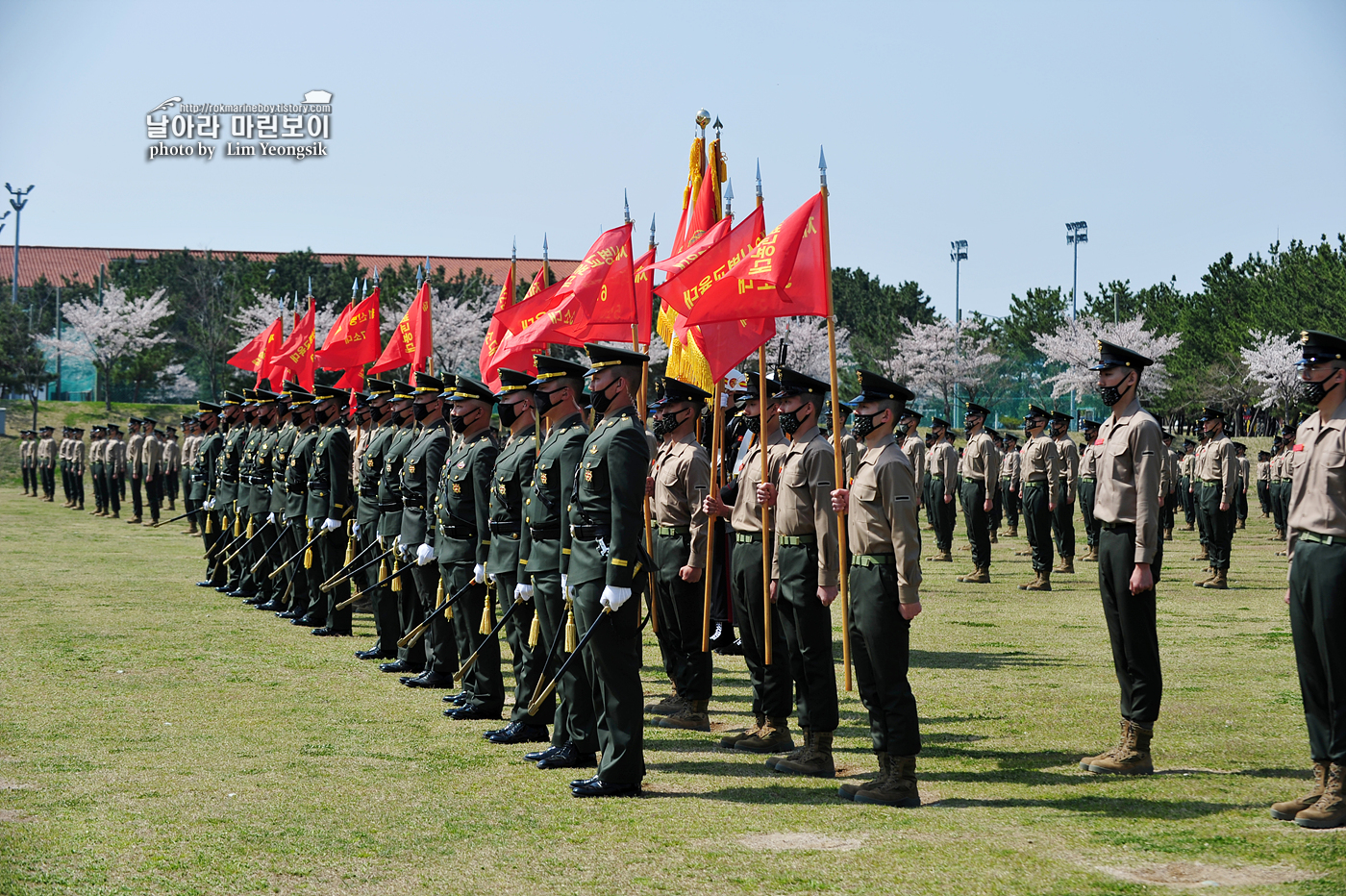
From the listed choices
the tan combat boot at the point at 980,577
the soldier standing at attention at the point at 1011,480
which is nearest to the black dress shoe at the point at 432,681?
the tan combat boot at the point at 980,577

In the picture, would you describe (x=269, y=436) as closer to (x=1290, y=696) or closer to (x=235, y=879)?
(x=235, y=879)

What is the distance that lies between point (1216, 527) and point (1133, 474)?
11.0 metres

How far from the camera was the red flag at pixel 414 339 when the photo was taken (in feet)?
50.2

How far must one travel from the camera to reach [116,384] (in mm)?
62312

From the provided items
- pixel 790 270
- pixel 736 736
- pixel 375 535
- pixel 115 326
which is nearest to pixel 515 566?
pixel 736 736

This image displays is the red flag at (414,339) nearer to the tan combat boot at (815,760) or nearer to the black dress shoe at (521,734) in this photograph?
the black dress shoe at (521,734)

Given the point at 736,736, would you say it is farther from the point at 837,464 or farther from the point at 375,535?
the point at 375,535

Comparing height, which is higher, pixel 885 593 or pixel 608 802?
pixel 885 593

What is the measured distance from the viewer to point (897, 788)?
21.8 feet

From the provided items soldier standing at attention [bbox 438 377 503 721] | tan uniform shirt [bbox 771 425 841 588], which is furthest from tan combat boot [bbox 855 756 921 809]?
soldier standing at attention [bbox 438 377 503 721]

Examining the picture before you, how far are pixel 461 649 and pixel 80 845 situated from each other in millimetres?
3894

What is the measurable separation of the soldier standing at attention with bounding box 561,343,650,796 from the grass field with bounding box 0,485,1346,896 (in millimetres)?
286

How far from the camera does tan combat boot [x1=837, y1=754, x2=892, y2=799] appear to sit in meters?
6.70

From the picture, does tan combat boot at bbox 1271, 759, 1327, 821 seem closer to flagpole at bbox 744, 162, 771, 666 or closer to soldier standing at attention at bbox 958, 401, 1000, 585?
flagpole at bbox 744, 162, 771, 666
